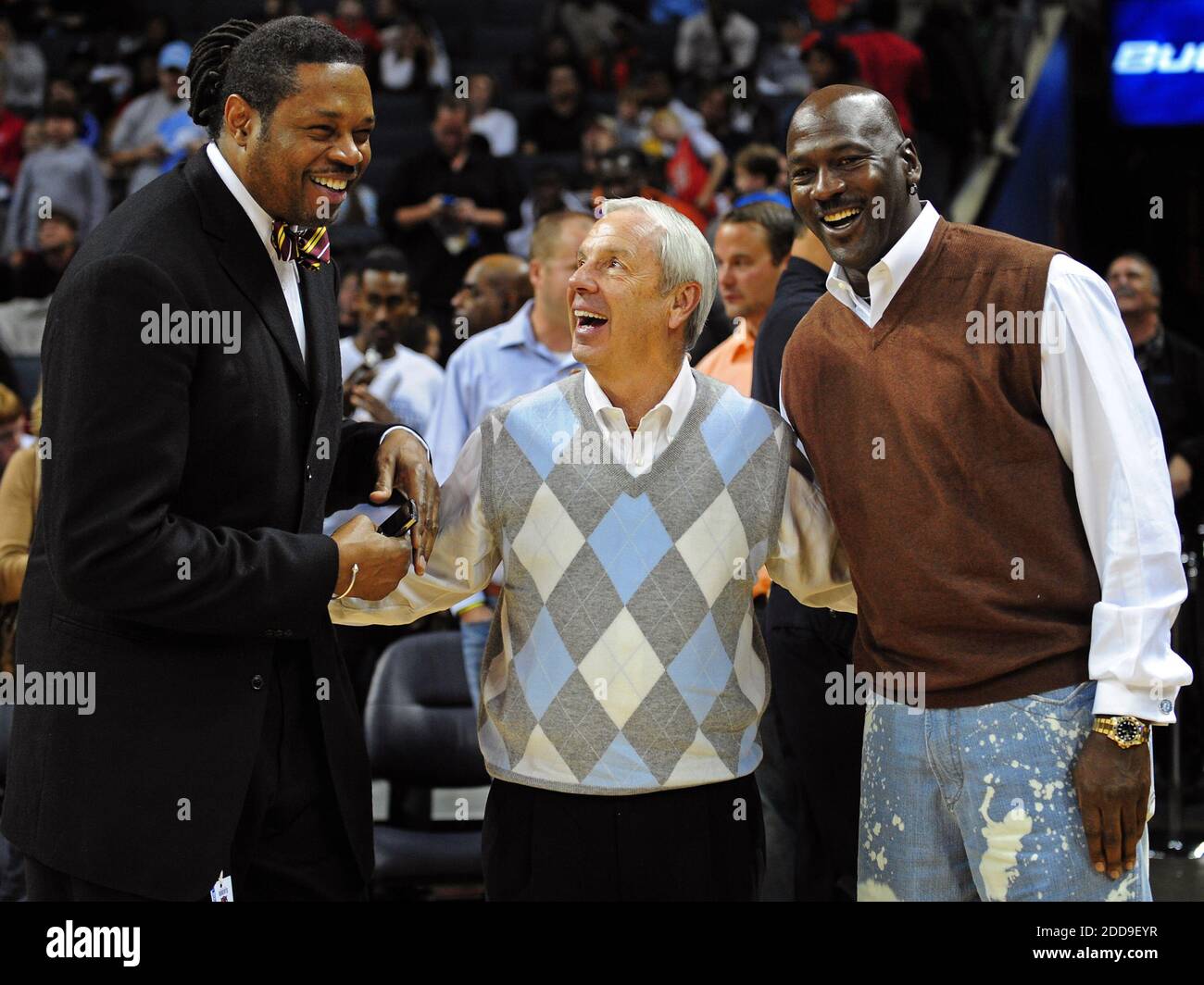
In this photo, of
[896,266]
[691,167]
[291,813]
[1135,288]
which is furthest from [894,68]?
[291,813]

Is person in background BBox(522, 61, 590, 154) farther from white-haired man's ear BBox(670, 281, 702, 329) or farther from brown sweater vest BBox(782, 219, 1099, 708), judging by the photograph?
brown sweater vest BBox(782, 219, 1099, 708)

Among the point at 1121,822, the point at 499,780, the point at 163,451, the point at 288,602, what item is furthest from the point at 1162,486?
the point at 163,451

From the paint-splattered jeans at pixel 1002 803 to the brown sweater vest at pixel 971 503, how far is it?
4 centimetres

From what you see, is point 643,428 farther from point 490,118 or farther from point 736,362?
point 490,118

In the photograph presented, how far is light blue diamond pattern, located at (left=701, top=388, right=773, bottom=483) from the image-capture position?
2.52 m

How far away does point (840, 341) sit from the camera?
8.07ft

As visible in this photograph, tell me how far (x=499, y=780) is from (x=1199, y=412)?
420 cm

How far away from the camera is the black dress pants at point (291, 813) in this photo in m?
2.26

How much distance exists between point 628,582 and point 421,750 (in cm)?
226

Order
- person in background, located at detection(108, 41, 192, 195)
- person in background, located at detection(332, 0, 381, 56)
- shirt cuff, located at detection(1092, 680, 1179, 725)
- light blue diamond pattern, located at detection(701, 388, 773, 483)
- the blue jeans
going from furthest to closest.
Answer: person in background, located at detection(332, 0, 381, 56) → person in background, located at detection(108, 41, 192, 195) → the blue jeans → light blue diamond pattern, located at detection(701, 388, 773, 483) → shirt cuff, located at detection(1092, 680, 1179, 725)

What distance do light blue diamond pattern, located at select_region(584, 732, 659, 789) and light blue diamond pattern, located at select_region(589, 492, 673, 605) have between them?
25 centimetres

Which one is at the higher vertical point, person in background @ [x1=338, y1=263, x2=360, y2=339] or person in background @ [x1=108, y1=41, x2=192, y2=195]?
person in background @ [x1=108, y1=41, x2=192, y2=195]

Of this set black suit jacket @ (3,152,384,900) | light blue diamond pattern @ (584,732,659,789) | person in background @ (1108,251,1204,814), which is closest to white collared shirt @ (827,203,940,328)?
light blue diamond pattern @ (584,732,659,789)

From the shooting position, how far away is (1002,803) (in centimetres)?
227
